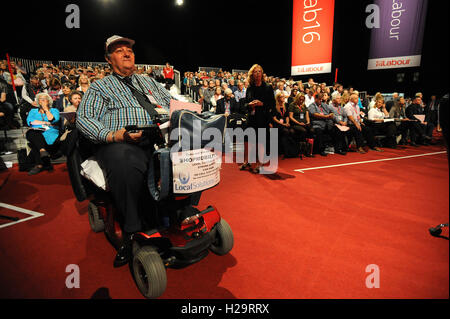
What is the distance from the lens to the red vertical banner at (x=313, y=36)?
1030 centimetres

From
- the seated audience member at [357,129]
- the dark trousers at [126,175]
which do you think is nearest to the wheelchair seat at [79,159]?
the dark trousers at [126,175]

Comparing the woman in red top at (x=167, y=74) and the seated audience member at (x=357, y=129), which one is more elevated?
the woman in red top at (x=167, y=74)

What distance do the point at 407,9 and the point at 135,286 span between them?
45.7 ft

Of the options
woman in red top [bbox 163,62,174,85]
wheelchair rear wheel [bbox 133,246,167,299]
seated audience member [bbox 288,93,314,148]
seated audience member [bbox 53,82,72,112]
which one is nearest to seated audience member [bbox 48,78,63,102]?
seated audience member [bbox 53,82,72,112]

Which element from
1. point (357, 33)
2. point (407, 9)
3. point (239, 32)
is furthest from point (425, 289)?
point (239, 32)

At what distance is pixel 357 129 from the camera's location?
7070 mm

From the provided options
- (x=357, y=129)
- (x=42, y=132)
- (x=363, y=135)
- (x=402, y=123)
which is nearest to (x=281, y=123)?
(x=357, y=129)

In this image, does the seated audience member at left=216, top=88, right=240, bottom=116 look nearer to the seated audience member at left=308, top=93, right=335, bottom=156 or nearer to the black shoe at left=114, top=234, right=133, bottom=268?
the seated audience member at left=308, top=93, right=335, bottom=156

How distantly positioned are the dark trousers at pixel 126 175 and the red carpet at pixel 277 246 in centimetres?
60

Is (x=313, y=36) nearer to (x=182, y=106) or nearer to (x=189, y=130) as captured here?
(x=182, y=106)

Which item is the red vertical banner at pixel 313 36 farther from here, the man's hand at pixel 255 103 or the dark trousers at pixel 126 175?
the dark trousers at pixel 126 175

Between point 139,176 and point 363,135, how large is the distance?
7.45 m

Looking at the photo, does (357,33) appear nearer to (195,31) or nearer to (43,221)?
(195,31)

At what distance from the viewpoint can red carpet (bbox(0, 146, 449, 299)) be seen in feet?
5.92
